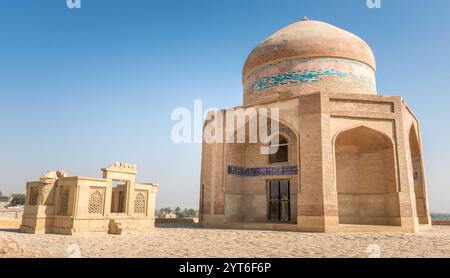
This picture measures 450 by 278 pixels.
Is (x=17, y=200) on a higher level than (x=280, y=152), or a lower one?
lower

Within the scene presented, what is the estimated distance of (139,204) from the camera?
12.3 metres

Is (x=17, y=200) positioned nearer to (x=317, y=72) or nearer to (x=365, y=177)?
(x=317, y=72)

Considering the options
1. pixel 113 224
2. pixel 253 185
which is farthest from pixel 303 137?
pixel 113 224

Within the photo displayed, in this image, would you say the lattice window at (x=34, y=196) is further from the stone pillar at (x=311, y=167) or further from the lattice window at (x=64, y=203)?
the stone pillar at (x=311, y=167)

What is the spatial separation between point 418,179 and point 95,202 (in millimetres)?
13776

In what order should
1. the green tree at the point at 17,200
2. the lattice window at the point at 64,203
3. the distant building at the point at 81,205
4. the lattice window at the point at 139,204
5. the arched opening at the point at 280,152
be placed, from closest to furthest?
the distant building at the point at 81,205 < the lattice window at the point at 64,203 < the lattice window at the point at 139,204 < the arched opening at the point at 280,152 < the green tree at the point at 17,200

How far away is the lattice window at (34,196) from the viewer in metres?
11.4

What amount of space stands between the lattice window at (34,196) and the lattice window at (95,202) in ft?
7.00

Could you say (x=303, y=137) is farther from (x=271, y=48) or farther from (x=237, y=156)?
(x=271, y=48)

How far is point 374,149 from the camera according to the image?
13.5 meters

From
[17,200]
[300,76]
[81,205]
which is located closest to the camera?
[81,205]

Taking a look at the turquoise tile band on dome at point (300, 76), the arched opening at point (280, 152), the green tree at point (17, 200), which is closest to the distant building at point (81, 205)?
the arched opening at point (280, 152)

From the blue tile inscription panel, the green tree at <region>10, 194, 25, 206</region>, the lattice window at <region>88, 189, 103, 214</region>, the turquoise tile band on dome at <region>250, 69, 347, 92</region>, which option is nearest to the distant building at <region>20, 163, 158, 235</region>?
the lattice window at <region>88, 189, 103, 214</region>

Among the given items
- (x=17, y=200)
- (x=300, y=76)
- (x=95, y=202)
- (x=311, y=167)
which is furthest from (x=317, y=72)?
(x=17, y=200)
